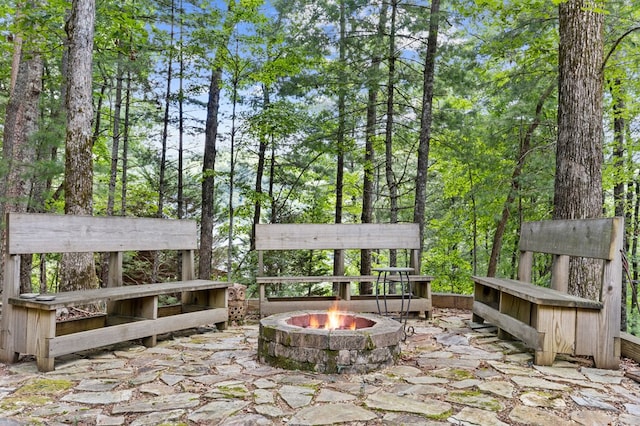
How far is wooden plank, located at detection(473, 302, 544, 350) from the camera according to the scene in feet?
12.2

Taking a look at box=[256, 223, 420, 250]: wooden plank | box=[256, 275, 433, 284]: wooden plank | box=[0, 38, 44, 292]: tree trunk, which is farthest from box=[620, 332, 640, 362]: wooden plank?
box=[0, 38, 44, 292]: tree trunk

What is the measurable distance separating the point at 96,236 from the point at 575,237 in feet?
14.6

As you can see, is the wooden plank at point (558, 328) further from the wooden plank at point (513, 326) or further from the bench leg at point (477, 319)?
the bench leg at point (477, 319)

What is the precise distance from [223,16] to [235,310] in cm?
533

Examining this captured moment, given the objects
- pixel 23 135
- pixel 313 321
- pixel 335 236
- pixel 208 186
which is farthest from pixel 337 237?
pixel 23 135

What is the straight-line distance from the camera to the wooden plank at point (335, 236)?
595 centimetres

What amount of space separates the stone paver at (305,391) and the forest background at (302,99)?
12.3 feet

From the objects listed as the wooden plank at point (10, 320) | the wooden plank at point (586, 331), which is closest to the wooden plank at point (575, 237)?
the wooden plank at point (586, 331)

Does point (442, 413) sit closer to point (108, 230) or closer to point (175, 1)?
point (108, 230)

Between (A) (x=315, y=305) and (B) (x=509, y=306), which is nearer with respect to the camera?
(B) (x=509, y=306)

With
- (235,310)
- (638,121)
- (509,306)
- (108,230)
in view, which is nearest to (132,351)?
(108,230)

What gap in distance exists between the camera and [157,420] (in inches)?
96.4

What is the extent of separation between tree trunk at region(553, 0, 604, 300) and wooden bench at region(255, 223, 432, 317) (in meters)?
1.85

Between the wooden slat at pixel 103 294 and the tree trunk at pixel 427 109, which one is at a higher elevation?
the tree trunk at pixel 427 109
